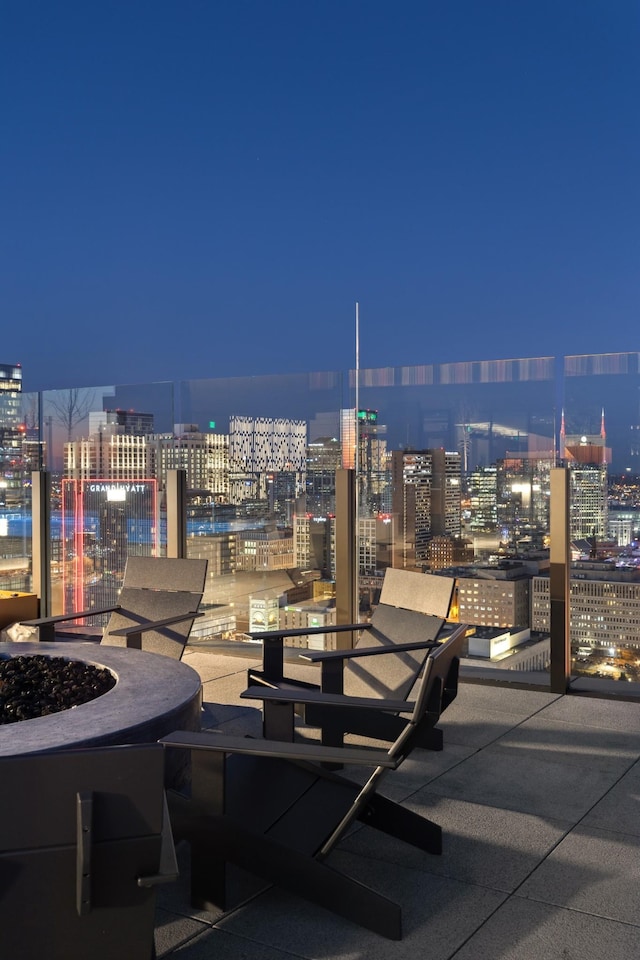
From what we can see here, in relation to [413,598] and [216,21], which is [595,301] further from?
[413,598]

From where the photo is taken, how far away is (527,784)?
386 cm

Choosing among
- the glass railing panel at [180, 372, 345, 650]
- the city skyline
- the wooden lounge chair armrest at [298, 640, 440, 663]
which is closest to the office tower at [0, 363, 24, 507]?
the glass railing panel at [180, 372, 345, 650]

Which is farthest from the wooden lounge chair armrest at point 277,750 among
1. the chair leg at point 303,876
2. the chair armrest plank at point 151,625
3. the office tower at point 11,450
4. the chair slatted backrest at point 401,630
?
the office tower at point 11,450

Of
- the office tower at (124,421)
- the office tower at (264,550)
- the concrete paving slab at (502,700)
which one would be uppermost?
the office tower at (124,421)

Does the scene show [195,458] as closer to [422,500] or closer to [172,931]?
[422,500]

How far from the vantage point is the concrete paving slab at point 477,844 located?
3.00m

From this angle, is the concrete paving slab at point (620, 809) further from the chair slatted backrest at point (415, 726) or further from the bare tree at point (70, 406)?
the bare tree at point (70, 406)

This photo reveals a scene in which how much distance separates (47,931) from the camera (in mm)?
1714

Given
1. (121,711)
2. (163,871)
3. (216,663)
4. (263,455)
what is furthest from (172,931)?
(263,455)

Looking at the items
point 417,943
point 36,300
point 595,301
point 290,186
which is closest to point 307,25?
point 290,186

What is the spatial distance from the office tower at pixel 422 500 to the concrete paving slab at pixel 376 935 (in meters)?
2.99

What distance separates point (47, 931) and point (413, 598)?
3.08 m

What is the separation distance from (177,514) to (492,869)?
4.27 metres

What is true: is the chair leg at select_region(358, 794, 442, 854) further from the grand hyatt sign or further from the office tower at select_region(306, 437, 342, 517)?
the grand hyatt sign
